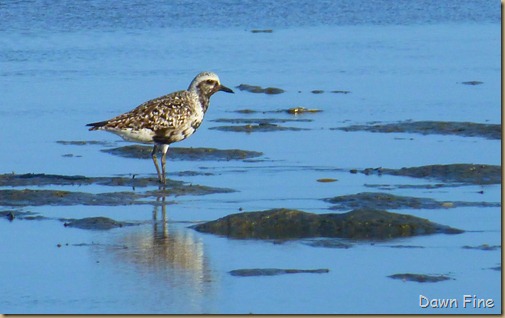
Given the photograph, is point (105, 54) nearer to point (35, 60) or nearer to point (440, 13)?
point (35, 60)

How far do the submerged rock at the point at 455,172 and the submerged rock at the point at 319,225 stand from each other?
7.16 feet

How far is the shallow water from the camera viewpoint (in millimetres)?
9469

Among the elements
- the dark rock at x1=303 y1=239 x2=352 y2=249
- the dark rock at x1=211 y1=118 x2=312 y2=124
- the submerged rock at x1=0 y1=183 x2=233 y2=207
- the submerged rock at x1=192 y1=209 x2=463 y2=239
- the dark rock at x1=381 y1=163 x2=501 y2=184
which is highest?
the dark rock at x1=211 y1=118 x2=312 y2=124

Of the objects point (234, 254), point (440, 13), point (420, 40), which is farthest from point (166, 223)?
point (440, 13)

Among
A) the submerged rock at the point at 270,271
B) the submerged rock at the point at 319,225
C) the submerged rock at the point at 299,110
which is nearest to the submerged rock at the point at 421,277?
the submerged rock at the point at 270,271

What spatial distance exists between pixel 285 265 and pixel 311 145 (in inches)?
222

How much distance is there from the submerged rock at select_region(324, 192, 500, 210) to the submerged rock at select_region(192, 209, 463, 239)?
80cm

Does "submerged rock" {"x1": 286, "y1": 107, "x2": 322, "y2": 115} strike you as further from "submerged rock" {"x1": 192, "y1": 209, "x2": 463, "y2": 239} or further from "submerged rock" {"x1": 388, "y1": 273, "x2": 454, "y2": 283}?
"submerged rock" {"x1": 388, "y1": 273, "x2": 454, "y2": 283}

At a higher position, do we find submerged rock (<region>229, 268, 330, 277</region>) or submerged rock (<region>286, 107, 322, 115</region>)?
submerged rock (<region>286, 107, 322, 115</region>)

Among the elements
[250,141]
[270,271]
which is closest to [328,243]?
[270,271]

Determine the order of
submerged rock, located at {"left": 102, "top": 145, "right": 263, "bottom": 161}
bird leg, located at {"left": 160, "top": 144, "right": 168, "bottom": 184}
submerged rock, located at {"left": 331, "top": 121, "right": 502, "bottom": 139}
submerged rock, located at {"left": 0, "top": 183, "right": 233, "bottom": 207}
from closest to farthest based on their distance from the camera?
submerged rock, located at {"left": 0, "top": 183, "right": 233, "bottom": 207} → bird leg, located at {"left": 160, "top": 144, "right": 168, "bottom": 184} → submerged rock, located at {"left": 102, "top": 145, "right": 263, "bottom": 161} → submerged rock, located at {"left": 331, "top": 121, "right": 502, "bottom": 139}

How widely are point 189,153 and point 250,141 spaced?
1017mm

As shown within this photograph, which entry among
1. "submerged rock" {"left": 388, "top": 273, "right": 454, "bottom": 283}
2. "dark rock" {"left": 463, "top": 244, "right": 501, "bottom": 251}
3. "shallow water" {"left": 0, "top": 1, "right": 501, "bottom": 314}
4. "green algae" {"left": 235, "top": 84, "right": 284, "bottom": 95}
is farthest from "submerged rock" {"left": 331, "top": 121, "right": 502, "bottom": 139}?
"submerged rock" {"left": 388, "top": 273, "right": 454, "bottom": 283}

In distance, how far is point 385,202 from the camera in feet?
40.3
